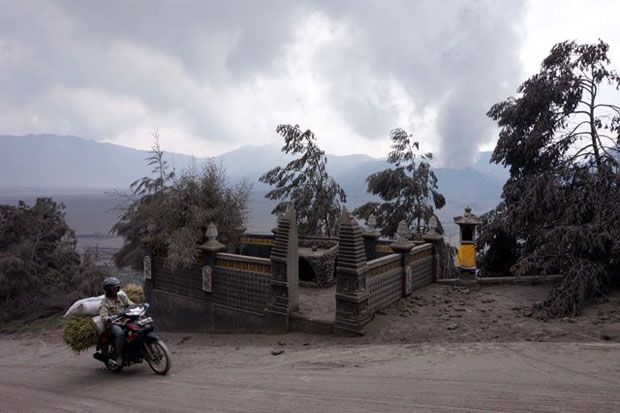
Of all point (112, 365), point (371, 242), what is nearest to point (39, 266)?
point (371, 242)

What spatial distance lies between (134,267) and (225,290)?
9.97 m

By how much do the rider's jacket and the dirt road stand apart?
38.9 inches

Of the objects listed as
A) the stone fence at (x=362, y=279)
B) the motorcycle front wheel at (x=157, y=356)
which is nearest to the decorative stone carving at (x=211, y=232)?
the stone fence at (x=362, y=279)

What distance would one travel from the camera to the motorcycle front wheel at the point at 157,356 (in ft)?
22.1

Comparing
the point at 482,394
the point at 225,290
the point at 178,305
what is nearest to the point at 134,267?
the point at 178,305

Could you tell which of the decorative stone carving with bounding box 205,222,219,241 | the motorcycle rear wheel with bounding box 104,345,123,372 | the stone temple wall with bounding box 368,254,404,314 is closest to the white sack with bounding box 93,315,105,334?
the motorcycle rear wheel with bounding box 104,345,123,372

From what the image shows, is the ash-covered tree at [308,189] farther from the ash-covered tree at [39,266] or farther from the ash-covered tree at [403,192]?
the ash-covered tree at [39,266]

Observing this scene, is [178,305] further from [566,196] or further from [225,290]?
[566,196]

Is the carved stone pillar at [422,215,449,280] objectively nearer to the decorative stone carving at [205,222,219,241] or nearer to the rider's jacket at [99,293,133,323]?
the decorative stone carving at [205,222,219,241]

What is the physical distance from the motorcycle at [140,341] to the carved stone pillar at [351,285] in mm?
3845

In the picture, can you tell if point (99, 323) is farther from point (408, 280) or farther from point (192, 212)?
point (408, 280)

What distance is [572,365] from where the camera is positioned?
5.96 meters

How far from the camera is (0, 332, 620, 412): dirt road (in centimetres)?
498

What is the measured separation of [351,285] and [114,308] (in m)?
4.60
